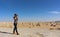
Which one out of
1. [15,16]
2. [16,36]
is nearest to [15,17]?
[15,16]

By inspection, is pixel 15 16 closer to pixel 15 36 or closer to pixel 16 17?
pixel 16 17

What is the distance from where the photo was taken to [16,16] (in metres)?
20.1

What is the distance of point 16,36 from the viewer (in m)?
18.6

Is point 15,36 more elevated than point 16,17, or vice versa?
point 16,17

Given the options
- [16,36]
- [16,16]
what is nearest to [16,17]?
[16,16]

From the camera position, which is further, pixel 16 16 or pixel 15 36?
pixel 16 16

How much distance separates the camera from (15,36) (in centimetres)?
1856

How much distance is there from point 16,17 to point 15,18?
6.5 inches

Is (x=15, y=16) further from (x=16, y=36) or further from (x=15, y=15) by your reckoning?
(x=16, y=36)

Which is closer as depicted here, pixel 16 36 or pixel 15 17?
pixel 16 36

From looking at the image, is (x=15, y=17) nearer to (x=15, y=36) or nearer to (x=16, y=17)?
(x=16, y=17)

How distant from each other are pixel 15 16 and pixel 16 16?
12 centimetres

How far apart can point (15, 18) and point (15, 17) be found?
0.41ft

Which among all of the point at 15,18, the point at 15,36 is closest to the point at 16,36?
the point at 15,36
